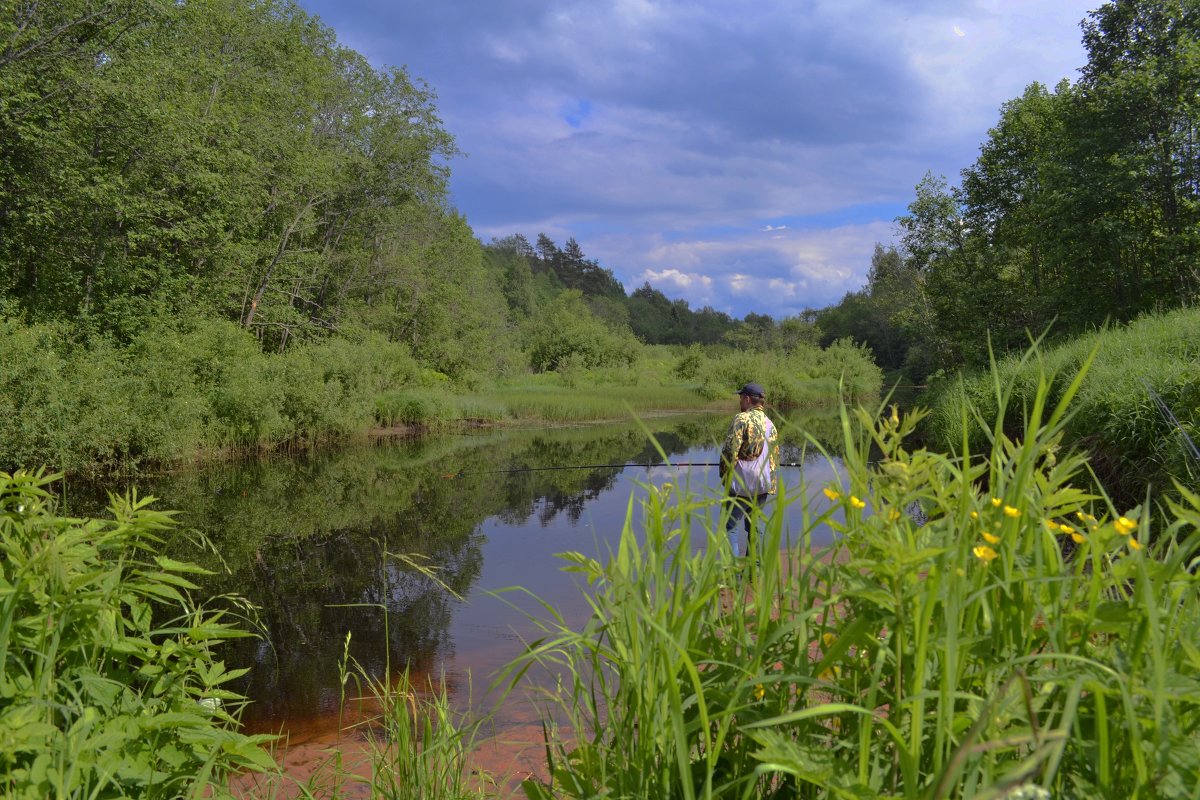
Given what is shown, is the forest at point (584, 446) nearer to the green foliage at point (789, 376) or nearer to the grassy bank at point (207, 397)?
the grassy bank at point (207, 397)

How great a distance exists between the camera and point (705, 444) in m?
22.6

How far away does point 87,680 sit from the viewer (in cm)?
Result: 179

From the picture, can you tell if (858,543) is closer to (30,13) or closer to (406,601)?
(406,601)

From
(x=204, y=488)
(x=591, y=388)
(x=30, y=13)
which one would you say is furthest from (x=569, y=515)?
(x=591, y=388)

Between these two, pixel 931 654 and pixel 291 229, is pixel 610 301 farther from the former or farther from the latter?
pixel 931 654

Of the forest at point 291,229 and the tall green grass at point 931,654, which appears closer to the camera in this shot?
the tall green grass at point 931,654

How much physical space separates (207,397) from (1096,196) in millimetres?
22947

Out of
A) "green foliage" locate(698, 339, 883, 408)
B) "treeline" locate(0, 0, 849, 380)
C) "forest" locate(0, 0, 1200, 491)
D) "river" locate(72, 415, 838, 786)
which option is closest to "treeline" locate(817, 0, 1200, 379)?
"forest" locate(0, 0, 1200, 491)

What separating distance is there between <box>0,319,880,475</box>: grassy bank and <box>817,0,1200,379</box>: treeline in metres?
7.14

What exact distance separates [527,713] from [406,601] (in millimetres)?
3425

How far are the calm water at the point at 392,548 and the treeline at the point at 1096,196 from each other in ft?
31.8

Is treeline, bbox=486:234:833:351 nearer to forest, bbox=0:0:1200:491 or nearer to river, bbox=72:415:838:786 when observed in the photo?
forest, bbox=0:0:1200:491

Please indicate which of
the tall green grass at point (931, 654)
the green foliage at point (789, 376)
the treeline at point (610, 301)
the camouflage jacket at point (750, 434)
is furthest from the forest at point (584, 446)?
the treeline at point (610, 301)

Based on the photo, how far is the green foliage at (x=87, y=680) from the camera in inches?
62.4
